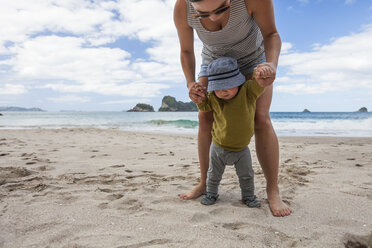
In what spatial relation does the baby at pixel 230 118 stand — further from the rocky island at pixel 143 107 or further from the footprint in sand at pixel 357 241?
the rocky island at pixel 143 107

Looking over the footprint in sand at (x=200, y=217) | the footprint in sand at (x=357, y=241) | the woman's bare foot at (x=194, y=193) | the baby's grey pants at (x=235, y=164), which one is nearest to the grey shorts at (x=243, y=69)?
the baby's grey pants at (x=235, y=164)

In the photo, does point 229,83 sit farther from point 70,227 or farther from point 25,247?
point 25,247

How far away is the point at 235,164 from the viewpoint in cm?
201

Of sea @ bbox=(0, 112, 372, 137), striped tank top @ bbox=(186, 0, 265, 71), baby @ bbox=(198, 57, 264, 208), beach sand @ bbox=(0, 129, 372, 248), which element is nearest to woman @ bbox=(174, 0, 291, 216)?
striped tank top @ bbox=(186, 0, 265, 71)

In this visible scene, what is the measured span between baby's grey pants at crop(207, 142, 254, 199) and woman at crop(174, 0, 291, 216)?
147 mm

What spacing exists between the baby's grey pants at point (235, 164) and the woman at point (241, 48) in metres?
0.15

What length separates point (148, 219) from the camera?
5.64ft

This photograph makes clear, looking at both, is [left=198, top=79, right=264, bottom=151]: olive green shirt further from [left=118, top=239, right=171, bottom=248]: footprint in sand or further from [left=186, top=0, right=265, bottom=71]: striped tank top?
[left=118, top=239, right=171, bottom=248]: footprint in sand

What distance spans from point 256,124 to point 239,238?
89cm

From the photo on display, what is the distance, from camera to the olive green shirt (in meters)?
1.82

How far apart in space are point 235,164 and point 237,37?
0.95 metres

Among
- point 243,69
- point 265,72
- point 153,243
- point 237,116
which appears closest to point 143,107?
point 243,69

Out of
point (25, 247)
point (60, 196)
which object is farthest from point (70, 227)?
point (60, 196)

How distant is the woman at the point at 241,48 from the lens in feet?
5.67
